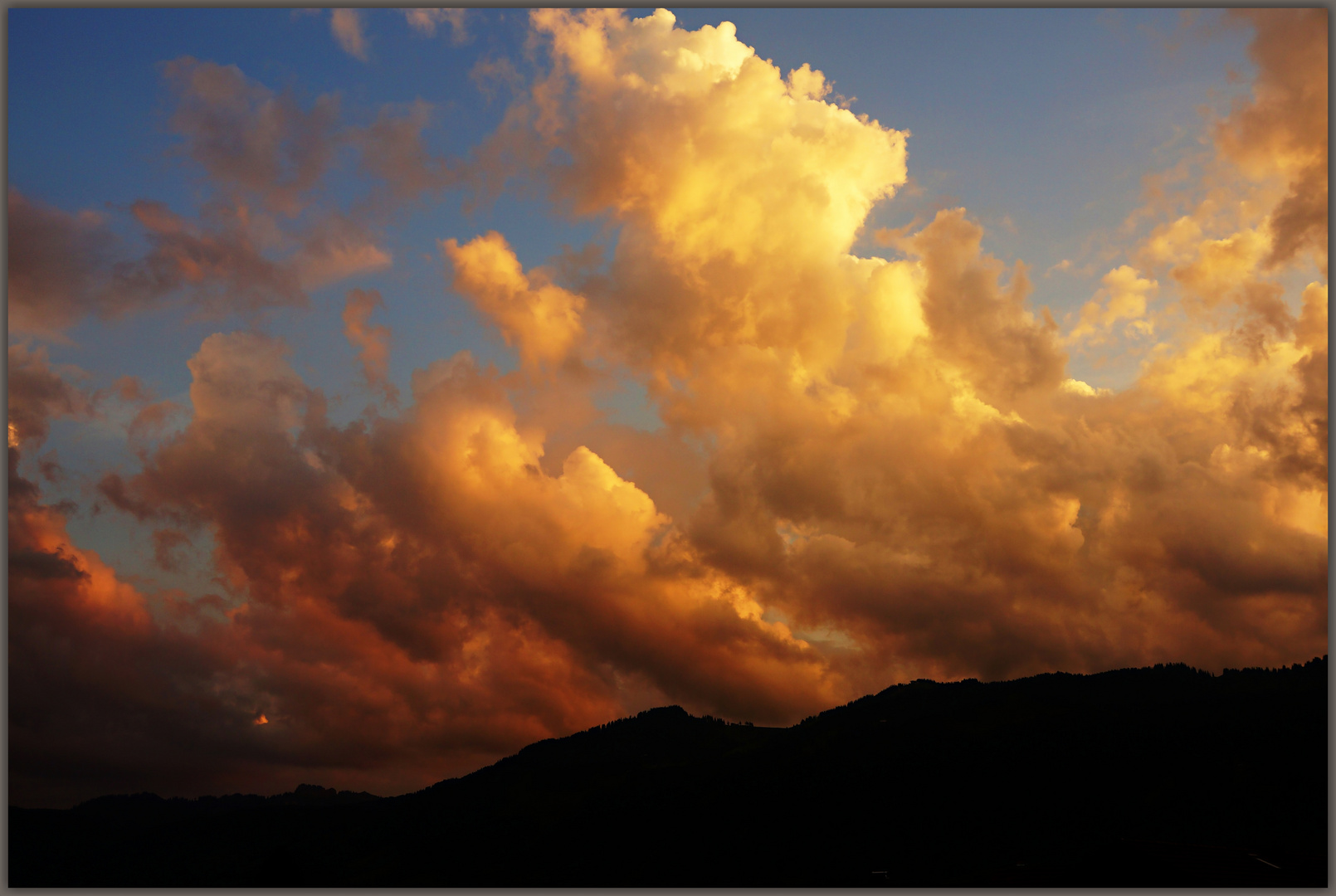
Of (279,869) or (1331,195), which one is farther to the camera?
(279,869)

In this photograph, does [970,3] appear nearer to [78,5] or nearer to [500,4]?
[500,4]

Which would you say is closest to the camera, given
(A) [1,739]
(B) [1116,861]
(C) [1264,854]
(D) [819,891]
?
(D) [819,891]

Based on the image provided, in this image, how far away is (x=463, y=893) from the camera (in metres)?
50.7

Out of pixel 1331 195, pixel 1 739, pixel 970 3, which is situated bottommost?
pixel 1 739

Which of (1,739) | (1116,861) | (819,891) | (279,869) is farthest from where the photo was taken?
(279,869)

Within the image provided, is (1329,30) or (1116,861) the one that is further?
(1116,861)

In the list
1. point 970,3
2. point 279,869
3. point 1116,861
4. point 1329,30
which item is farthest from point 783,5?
point 279,869

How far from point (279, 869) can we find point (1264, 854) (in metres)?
175

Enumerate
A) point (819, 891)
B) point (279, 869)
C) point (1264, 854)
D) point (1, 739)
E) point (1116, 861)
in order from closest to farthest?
point (819, 891), point (1, 739), point (1116, 861), point (1264, 854), point (279, 869)

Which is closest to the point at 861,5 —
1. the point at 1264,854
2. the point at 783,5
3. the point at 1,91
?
the point at 783,5

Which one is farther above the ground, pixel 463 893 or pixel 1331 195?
pixel 1331 195

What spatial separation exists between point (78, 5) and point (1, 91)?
648cm

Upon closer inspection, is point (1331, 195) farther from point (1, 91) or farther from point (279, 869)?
point (279, 869)

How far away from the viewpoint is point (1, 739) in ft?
165
